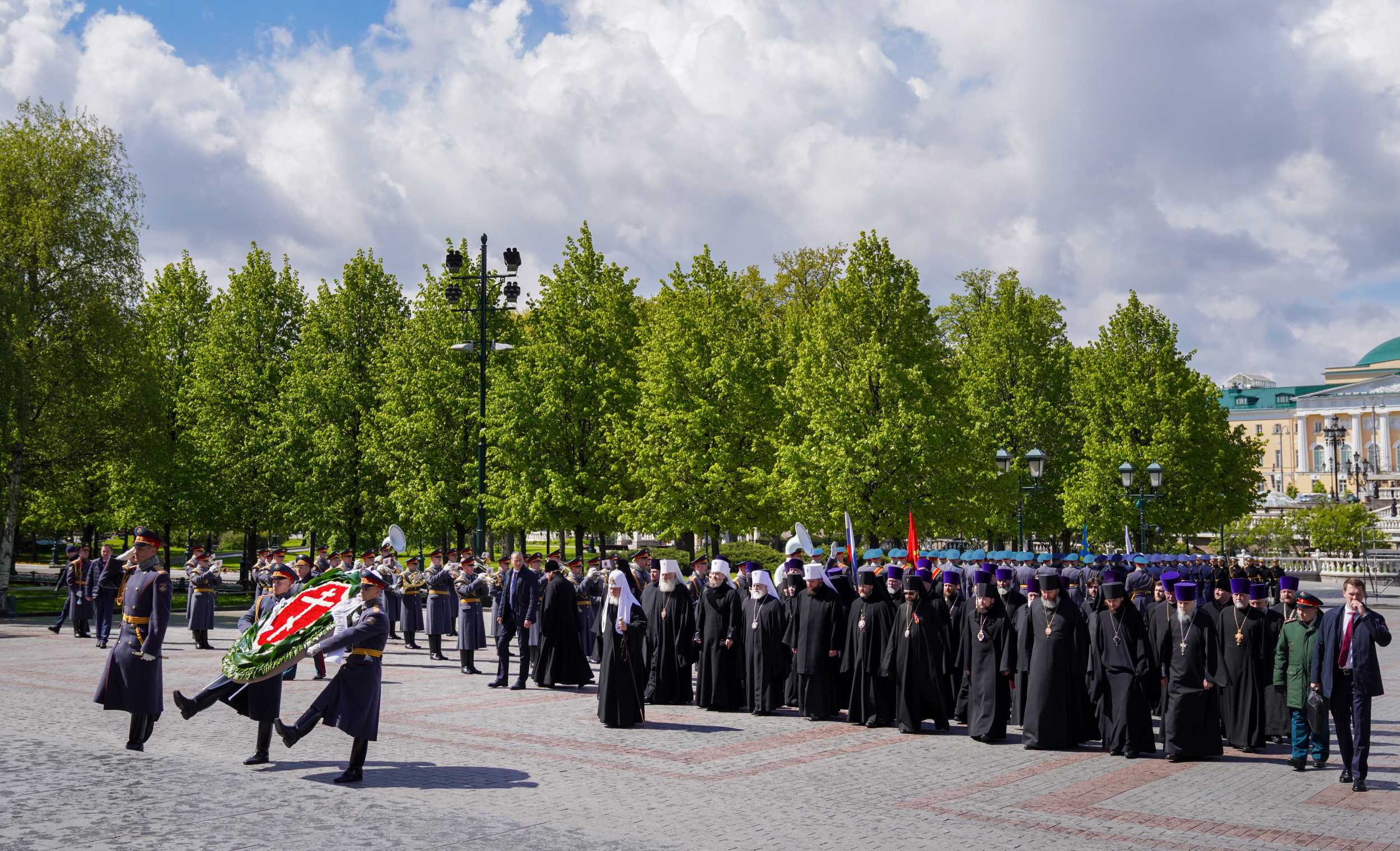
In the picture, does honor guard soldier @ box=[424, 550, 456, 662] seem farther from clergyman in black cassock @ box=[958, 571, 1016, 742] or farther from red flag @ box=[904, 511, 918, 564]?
clergyman in black cassock @ box=[958, 571, 1016, 742]

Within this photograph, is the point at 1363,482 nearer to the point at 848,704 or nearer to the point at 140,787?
the point at 848,704

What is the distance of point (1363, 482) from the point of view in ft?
341

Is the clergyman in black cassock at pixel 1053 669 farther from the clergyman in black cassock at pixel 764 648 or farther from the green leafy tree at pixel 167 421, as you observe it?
the green leafy tree at pixel 167 421

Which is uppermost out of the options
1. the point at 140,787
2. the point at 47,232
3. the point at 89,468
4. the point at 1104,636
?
the point at 47,232

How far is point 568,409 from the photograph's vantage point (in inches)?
1563

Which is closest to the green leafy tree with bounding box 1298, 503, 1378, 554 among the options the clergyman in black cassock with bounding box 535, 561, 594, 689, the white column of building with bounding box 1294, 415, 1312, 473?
the clergyman in black cassock with bounding box 535, 561, 594, 689

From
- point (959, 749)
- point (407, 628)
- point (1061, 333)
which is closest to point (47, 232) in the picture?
point (407, 628)

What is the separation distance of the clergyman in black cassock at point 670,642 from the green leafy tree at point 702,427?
19.1 metres

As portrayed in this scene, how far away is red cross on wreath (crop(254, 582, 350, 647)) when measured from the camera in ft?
36.3

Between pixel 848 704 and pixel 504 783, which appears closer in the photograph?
pixel 504 783

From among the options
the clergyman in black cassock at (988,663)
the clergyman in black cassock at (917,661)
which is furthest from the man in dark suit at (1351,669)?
the clergyman in black cassock at (917,661)

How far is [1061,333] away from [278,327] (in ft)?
120

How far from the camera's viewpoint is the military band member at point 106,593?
23547 millimetres

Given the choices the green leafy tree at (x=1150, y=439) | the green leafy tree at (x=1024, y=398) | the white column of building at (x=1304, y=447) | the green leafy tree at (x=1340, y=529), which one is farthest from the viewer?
the white column of building at (x=1304, y=447)
